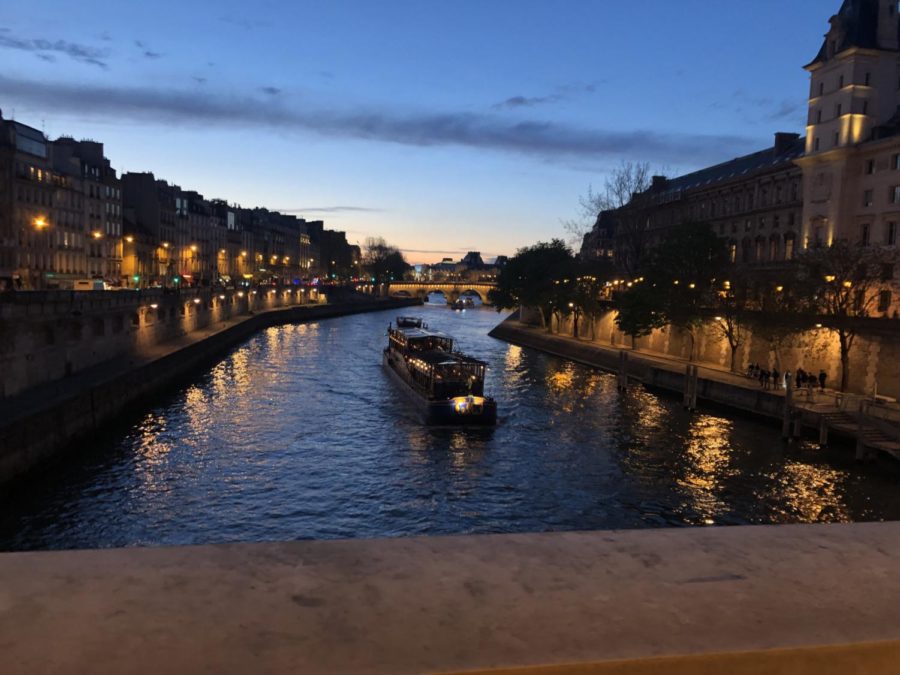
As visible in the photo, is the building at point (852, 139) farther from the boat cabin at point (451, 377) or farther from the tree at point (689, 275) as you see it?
the boat cabin at point (451, 377)

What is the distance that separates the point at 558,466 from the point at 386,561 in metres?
27.9

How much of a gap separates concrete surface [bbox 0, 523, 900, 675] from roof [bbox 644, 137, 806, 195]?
2799 inches

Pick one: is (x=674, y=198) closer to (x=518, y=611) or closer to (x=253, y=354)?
(x=253, y=354)

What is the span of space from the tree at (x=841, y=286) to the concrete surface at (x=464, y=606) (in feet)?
139

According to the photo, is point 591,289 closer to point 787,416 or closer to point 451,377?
point 451,377

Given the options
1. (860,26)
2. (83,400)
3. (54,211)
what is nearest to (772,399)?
(860,26)

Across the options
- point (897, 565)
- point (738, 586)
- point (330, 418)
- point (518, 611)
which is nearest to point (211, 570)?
point (518, 611)

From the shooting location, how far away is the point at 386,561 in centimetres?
521

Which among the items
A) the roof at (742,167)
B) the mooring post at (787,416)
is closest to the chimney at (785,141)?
the roof at (742,167)

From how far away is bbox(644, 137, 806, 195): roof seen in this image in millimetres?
77000

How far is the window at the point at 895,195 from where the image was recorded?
52.1 metres

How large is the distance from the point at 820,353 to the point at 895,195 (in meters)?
15.0

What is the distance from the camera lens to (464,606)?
4.56 m

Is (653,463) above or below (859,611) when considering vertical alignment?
below
